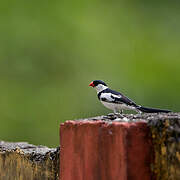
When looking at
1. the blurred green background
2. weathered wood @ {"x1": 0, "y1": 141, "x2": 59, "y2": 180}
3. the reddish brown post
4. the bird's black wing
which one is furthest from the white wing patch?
the blurred green background

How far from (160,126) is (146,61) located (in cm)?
800

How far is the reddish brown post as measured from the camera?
163 centimetres

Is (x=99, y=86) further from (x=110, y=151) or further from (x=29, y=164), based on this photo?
(x=110, y=151)

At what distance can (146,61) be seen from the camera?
954cm

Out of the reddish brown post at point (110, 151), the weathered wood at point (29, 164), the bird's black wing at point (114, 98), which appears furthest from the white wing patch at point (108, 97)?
the reddish brown post at point (110, 151)

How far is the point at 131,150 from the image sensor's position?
5.34ft

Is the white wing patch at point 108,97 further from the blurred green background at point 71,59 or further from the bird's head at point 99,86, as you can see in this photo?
the blurred green background at point 71,59

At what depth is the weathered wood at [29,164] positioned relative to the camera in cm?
234

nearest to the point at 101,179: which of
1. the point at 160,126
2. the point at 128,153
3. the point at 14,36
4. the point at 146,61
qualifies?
the point at 128,153

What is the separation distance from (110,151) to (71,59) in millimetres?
8694

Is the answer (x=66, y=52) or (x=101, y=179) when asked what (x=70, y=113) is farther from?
(x=101, y=179)

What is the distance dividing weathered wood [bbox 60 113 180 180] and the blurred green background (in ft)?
23.5

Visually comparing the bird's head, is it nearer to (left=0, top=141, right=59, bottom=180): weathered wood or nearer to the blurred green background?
(left=0, top=141, right=59, bottom=180): weathered wood

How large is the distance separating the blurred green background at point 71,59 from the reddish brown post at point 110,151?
7094 millimetres
